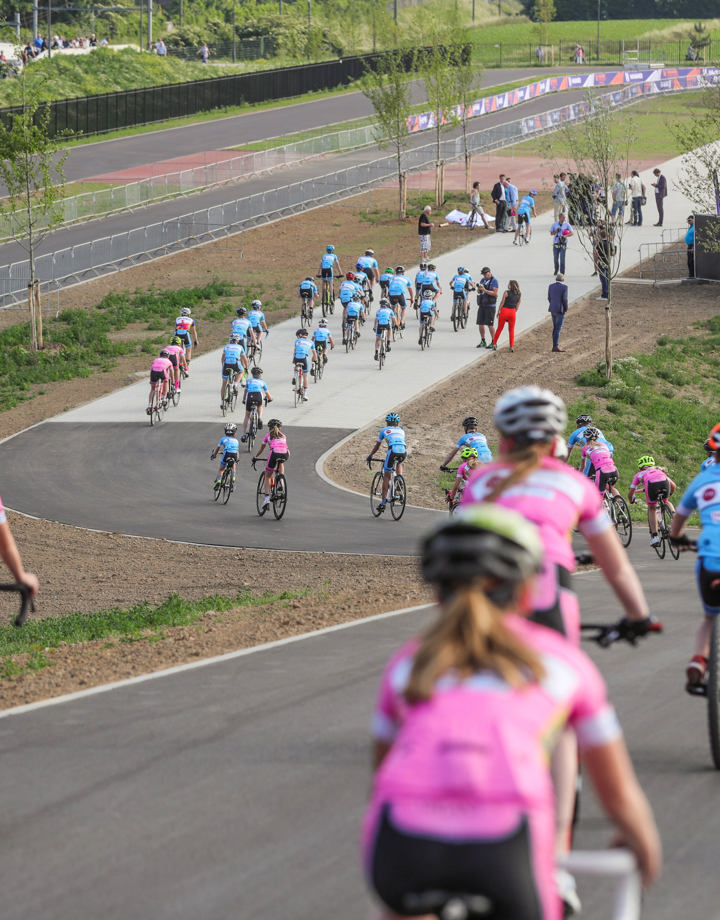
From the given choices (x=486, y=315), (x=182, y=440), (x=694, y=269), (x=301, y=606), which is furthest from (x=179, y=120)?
(x=301, y=606)

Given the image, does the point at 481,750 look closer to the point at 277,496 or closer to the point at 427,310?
the point at 277,496

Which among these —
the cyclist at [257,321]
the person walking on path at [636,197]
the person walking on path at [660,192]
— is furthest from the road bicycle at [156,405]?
the person walking on path at [660,192]

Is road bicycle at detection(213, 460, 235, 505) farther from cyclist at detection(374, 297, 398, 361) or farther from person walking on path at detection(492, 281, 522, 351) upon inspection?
person walking on path at detection(492, 281, 522, 351)

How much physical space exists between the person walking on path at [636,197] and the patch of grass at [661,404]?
1403cm

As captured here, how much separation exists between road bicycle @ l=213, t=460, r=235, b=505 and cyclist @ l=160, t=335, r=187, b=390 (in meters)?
6.03

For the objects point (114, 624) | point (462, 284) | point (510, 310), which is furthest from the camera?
point (462, 284)

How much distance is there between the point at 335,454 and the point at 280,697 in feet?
57.7

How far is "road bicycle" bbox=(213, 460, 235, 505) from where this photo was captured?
77.3ft

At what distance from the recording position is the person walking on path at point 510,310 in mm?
33500

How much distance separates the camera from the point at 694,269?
4334cm

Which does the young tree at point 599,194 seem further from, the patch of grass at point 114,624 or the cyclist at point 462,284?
the patch of grass at point 114,624

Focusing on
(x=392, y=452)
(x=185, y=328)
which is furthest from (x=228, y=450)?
(x=185, y=328)

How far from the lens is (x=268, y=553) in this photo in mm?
20109

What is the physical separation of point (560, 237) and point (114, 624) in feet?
92.0
